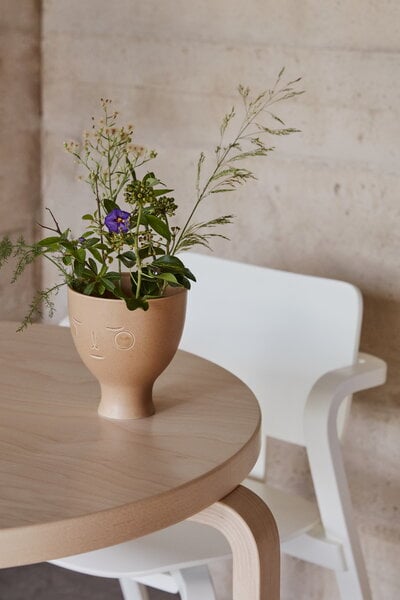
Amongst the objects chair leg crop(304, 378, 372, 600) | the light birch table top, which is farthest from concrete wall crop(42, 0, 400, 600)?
the light birch table top

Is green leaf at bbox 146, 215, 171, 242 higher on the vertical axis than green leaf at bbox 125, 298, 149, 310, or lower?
higher

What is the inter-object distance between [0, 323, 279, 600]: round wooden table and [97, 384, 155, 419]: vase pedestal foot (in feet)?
0.05

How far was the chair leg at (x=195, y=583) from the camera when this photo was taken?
177 centimetres

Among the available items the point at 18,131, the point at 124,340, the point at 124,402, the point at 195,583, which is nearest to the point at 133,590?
the point at 195,583

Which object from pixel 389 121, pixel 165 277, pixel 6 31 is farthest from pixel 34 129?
pixel 165 277

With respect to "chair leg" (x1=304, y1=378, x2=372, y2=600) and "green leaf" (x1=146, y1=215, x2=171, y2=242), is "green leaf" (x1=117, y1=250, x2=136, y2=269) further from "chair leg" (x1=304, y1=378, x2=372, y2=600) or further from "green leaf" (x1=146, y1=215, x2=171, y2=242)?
"chair leg" (x1=304, y1=378, x2=372, y2=600)

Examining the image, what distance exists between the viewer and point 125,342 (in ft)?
4.62

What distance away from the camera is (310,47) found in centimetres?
232

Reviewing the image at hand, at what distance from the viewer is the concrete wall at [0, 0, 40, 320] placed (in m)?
2.67

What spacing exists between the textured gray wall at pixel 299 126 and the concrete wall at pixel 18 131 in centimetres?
2

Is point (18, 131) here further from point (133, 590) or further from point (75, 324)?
point (75, 324)

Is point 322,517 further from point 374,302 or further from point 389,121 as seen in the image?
point 389,121

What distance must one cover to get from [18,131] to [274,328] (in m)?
1.05

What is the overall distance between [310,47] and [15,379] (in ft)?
3.75
